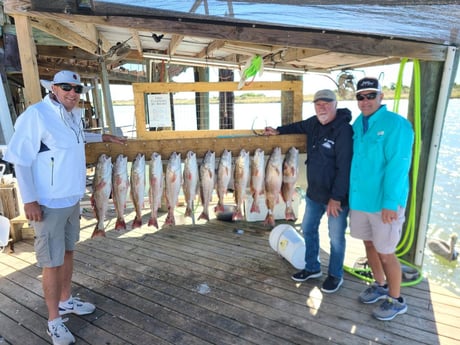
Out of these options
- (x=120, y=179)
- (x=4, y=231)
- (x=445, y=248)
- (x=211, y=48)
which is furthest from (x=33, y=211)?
(x=445, y=248)

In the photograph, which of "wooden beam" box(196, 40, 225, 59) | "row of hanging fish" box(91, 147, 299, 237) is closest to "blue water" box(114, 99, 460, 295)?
"row of hanging fish" box(91, 147, 299, 237)

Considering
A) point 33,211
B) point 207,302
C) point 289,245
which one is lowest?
point 207,302

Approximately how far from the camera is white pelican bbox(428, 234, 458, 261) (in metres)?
6.32

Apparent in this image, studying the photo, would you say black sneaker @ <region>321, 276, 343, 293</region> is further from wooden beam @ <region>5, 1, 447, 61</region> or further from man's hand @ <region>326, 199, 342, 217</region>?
wooden beam @ <region>5, 1, 447, 61</region>

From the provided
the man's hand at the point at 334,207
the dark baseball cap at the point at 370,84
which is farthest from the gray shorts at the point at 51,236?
the dark baseball cap at the point at 370,84

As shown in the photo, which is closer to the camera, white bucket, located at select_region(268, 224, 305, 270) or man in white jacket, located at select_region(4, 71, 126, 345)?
man in white jacket, located at select_region(4, 71, 126, 345)

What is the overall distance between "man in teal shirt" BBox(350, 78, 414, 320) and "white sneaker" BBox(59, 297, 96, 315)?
246 centimetres

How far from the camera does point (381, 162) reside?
2.37m

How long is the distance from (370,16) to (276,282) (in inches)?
104

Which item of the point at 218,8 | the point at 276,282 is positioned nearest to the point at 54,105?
the point at 218,8

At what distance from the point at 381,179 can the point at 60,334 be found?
9.02 feet

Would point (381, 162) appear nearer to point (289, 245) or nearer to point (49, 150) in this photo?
point (289, 245)

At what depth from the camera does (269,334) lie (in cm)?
248

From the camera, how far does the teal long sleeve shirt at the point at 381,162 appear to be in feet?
7.47
